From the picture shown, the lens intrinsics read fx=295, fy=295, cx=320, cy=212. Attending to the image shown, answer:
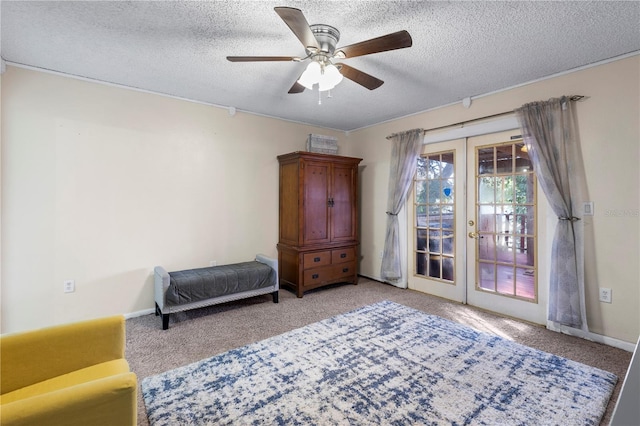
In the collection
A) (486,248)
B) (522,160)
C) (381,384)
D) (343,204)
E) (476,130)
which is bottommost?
(381,384)

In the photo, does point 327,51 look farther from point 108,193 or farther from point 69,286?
point 69,286

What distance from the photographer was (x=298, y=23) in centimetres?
165

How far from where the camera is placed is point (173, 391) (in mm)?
1939

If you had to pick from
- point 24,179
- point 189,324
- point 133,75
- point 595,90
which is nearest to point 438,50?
A: point 595,90

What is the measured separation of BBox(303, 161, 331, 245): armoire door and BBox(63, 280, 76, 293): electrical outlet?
251cm

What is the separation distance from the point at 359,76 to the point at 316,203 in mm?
2077

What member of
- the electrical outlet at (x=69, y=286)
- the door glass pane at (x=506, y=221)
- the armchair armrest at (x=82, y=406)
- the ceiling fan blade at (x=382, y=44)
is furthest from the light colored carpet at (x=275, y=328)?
the ceiling fan blade at (x=382, y=44)

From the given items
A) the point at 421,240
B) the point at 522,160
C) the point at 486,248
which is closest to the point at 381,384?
the point at 486,248

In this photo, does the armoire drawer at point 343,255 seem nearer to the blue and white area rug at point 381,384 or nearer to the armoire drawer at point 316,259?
the armoire drawer at point 316,259

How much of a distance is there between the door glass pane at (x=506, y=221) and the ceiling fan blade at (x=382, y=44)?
7.12ft

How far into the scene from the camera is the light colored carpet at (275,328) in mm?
2361

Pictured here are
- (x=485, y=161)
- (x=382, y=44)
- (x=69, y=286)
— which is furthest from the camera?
(x=485, y=161)

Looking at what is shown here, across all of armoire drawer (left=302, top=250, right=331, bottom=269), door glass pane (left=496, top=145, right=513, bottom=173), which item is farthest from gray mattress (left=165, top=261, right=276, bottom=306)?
door glass pane (left=496, top=145, right=513, bottom=173)

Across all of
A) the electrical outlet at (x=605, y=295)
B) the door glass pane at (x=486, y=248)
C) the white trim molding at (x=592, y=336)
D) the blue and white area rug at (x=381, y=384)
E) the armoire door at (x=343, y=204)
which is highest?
the armoire door at (x=343, y=204)
